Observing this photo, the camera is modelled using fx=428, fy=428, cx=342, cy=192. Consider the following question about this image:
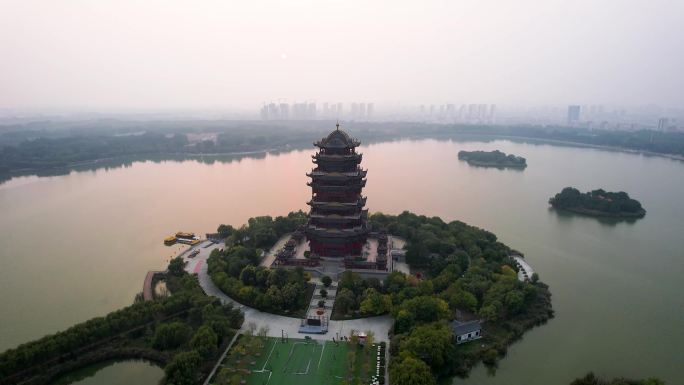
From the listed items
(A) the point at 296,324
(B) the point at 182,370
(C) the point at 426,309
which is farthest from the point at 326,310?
(B) the point at 182,370

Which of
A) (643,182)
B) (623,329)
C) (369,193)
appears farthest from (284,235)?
(643,182)

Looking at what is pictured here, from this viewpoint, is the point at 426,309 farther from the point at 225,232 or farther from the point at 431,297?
the point at 225,232

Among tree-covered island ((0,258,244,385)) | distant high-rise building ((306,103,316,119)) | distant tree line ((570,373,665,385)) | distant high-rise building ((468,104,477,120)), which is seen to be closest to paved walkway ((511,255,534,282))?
distant tree line ((570,373,665,385))

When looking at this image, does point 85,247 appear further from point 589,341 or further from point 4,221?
point 589,341

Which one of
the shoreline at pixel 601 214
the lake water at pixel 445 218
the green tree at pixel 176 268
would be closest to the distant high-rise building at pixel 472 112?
the lake water at pixel 445 218

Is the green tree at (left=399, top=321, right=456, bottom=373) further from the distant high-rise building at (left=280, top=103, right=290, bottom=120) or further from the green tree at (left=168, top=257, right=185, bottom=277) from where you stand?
the distant high-rise building at (left=280, top=103, right=290, bottom=120)
